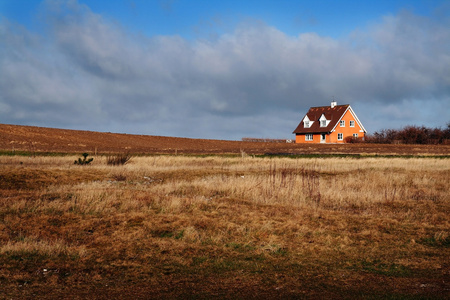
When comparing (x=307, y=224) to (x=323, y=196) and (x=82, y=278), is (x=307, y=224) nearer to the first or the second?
(x=323, y=196)

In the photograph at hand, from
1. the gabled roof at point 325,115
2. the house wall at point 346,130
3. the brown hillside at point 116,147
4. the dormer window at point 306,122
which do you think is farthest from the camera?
the dormer window at point 306,122

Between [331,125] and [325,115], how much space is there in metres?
3.36

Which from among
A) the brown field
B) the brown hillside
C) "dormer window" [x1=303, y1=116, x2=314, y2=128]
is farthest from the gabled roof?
the brown field

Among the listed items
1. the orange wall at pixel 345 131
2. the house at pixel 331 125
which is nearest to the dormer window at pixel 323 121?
the house at pixel 331 125

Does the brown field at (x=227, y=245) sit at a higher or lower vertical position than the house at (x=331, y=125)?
lower

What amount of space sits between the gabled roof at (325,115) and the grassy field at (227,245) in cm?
5885

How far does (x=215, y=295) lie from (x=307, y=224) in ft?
18.4

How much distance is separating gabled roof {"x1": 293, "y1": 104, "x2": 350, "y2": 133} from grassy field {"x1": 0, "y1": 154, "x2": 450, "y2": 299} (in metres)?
58.8

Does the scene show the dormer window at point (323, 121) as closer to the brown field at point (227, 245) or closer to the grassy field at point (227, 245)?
the brown field at point (227, 245)

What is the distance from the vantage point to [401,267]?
8539 millimetres

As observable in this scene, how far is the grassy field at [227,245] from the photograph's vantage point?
287 inches

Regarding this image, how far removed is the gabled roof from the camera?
74438 millimetres

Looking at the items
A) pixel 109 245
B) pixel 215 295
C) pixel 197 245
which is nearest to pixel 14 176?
pixel 109 245

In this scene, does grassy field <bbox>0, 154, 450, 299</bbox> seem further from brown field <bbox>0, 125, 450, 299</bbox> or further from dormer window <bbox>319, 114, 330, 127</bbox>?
dormer window <bbox>319, 114, 330, 127</bbox>
